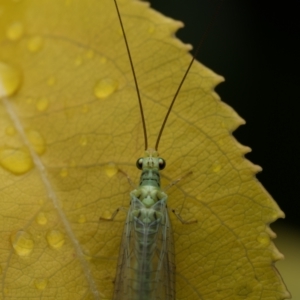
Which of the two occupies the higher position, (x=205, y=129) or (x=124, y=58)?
(x=124, y=58)

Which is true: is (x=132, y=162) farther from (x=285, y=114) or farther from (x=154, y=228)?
(x=285, y=114)

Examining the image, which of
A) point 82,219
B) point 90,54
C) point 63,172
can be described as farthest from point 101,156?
point 90,54

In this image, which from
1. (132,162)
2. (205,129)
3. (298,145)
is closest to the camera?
(205,129)

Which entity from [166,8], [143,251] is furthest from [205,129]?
[166,8]

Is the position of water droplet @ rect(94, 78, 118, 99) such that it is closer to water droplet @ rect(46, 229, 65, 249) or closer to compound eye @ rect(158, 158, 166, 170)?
compound eye @ rect(158, 158, 166, 170)

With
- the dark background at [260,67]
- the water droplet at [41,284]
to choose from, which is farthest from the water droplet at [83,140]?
the dark background at [260,67]

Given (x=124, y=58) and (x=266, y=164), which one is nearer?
(x=124, y=58)
